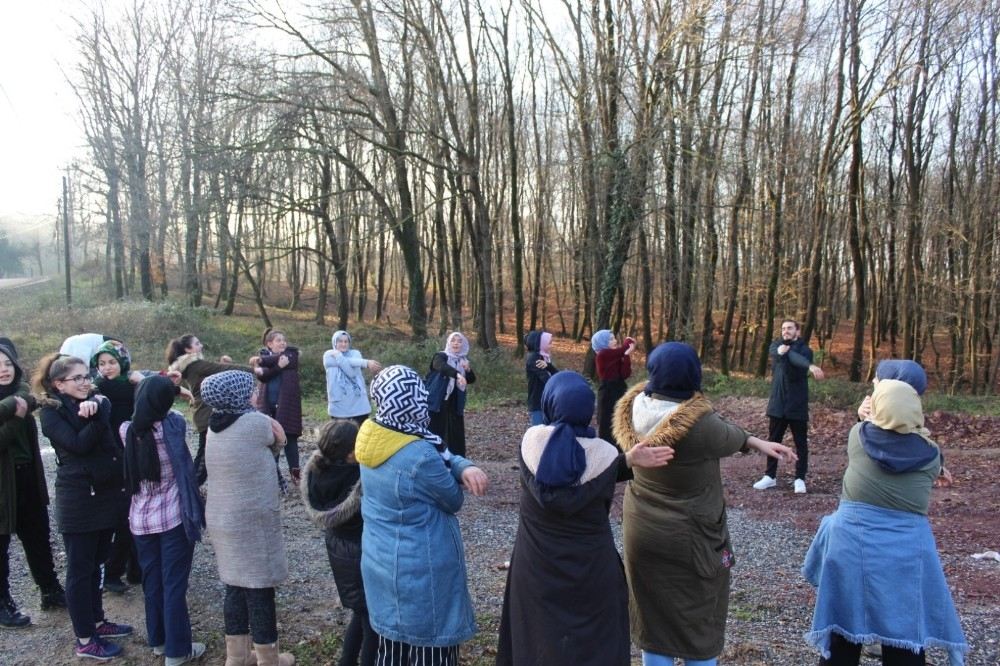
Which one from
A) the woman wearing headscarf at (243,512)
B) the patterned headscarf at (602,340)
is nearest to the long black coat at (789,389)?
the patterned headscarf at (602,340)

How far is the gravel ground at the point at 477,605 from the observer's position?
419 cm

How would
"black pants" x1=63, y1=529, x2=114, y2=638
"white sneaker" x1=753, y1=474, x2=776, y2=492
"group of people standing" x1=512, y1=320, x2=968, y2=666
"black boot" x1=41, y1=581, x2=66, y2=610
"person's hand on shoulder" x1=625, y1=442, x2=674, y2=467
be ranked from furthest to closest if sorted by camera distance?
"white sneaker" x1=753, y1=474, x2=776, y2=492 < "black boot" x1=41, y1=581, x2=66, y2=610 < "black pants" x1=63, y1=529, x2=114, y2=638 < "person's hand on shoulder" x1=625, y1=442, x2=674, y2=467 < "group of people standing" x1=512, y1=320, x2=968, y2=666

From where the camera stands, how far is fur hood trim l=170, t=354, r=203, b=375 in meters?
6.09

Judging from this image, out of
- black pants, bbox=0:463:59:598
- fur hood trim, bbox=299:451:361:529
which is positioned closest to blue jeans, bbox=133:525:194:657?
fur hood trim, bbox=299:451:361:529

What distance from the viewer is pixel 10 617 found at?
4.54 meters

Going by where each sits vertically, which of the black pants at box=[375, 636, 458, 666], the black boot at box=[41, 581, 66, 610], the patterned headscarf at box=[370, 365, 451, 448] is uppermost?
the patterned headscarf at box=[370, 365, 451, 448]

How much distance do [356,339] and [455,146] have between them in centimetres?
750

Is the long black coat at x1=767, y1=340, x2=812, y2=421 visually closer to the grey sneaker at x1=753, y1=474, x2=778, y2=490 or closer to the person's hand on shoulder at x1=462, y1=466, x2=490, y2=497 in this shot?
the grey sneaker at x1=753, y1=474, x2=778, y2=490

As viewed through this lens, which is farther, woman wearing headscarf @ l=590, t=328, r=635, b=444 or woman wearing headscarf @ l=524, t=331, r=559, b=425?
woman wearing headscarf @ l=590, t=328, r=635, b=444

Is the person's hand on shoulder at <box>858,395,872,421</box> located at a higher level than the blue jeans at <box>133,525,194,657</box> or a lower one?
higher

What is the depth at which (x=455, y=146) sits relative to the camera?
20.1 metres

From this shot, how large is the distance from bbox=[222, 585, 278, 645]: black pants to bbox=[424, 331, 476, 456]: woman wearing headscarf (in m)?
4.38

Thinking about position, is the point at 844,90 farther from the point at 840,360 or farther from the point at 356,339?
the point at 356,339

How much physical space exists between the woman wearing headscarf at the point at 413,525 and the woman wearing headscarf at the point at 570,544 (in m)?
0.35
